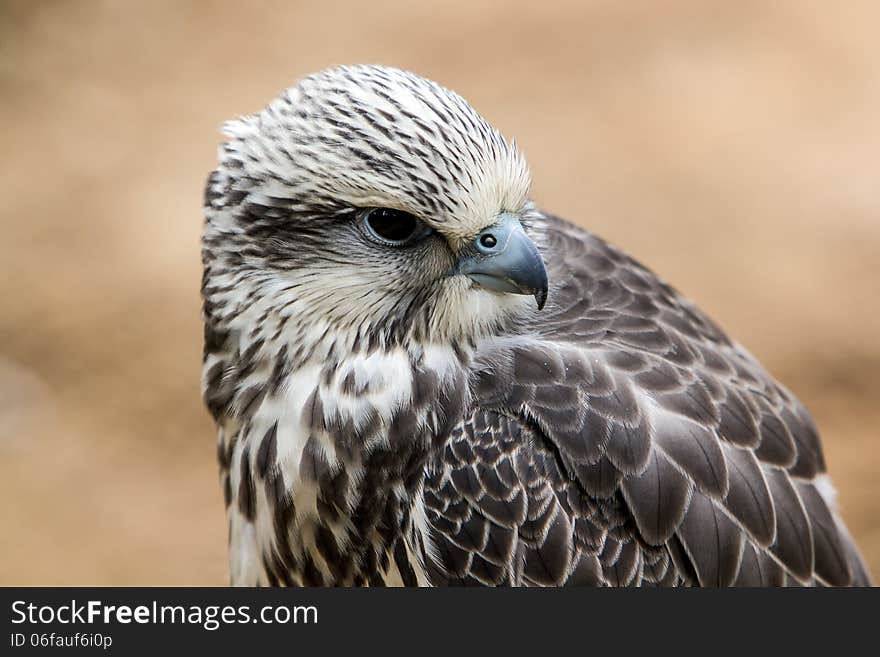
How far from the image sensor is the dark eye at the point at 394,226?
328cm

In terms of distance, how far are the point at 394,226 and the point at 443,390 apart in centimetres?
52

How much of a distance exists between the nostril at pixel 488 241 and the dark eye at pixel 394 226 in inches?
6.2

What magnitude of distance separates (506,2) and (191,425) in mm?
4662

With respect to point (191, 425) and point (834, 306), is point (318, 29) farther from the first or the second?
point (834, 306)

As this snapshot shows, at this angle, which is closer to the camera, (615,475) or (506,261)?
(506,261)

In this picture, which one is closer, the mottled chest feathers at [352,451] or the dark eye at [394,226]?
the dark eye at [394,226]

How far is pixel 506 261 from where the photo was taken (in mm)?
3281

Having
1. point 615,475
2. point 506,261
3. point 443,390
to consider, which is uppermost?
point 506,261

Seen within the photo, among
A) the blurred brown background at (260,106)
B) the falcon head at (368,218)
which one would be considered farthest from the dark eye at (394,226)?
the blurred brown background at (260,106)

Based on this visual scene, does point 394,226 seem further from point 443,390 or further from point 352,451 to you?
point 352,451

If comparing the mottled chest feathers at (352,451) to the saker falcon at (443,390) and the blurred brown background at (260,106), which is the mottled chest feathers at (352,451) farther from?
the blurred brown background at (260,106)

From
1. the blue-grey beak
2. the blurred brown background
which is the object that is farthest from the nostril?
the blurred brown background

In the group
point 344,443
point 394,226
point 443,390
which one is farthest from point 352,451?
point 394,226

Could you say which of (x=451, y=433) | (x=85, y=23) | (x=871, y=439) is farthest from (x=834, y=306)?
(x=85, y=23)
